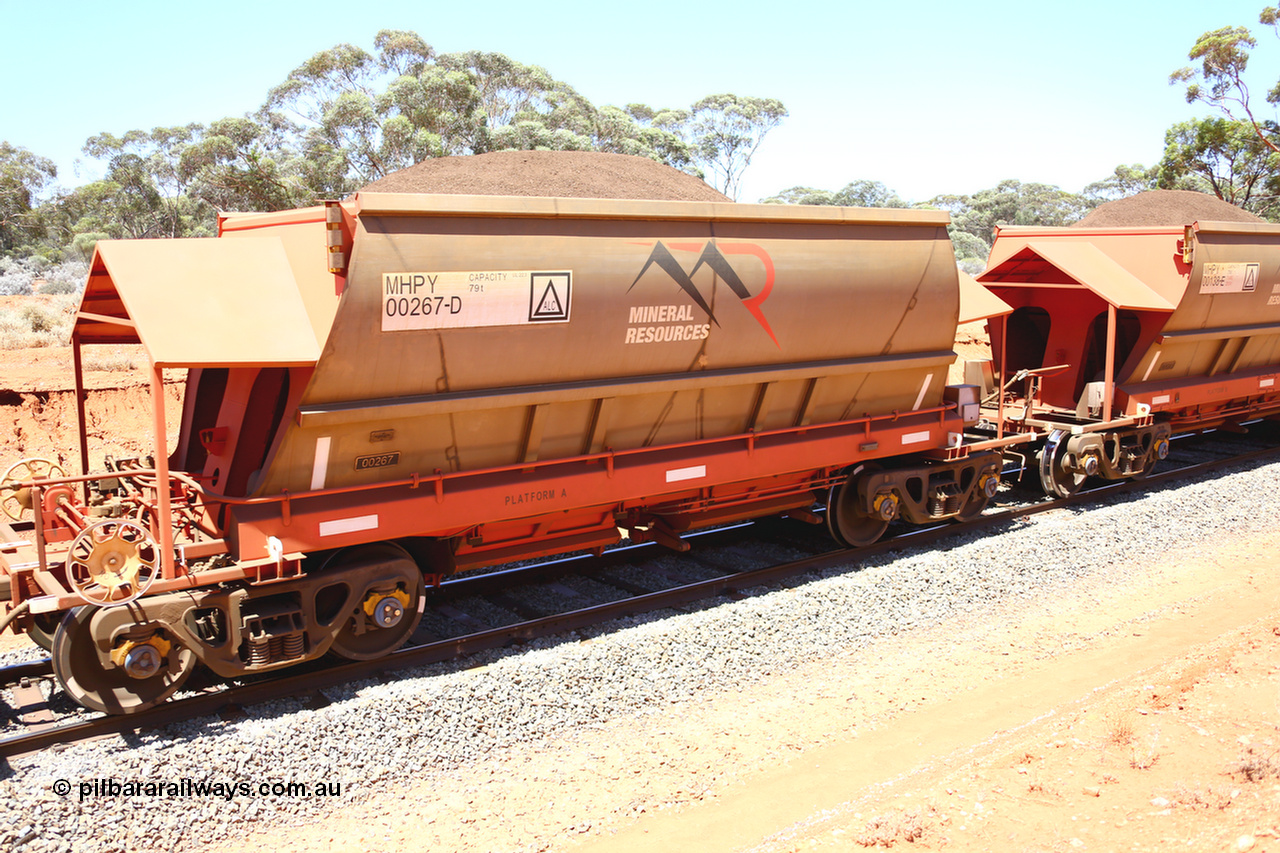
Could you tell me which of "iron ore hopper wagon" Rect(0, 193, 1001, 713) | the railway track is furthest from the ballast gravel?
"iron ore hopper wagon" Rect(0, 193, 1001, 713)

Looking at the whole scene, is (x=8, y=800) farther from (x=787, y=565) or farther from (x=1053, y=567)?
(x=1053, y=567)

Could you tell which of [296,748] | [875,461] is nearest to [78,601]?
[296,748]

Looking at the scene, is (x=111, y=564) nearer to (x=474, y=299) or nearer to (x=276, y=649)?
(x=276, y=649)

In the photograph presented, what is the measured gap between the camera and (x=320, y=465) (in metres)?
6.98

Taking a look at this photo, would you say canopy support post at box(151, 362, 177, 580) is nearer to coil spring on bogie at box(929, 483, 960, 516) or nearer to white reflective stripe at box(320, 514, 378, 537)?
white reflective stripe at box(320, 514, 378, 537)

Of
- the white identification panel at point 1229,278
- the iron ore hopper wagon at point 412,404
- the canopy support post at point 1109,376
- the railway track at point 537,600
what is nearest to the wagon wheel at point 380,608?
the iron ore hopper wagon at point 412,404

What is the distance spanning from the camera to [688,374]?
8586 millimetres

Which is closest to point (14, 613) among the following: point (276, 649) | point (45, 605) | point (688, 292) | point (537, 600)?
point (45, 605)

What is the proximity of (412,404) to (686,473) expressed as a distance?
2.95 meters

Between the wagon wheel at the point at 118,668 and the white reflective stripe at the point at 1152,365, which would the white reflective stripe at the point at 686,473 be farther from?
the white reflective stripe at the point at 1152,365

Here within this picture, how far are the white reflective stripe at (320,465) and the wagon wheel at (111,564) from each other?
46.0 inches

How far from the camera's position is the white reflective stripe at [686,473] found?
884 centimetres

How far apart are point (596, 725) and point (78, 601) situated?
3673 mm

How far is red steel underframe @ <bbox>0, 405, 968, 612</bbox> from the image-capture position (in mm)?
6734
